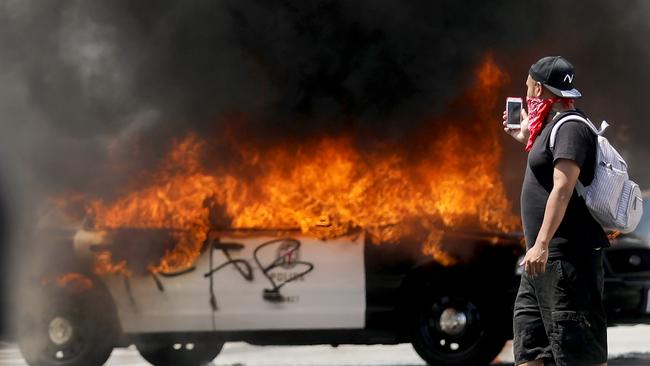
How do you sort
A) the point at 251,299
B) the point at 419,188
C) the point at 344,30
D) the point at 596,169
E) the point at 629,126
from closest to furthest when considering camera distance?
the point at 596,169
the point at 251,299
the point at 419,188
the point at 344,30
the point at 629,126

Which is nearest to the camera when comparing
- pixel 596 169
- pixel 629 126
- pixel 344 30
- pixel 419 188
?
pixel 596 169

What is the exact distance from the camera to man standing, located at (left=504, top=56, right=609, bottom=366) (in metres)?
4.60

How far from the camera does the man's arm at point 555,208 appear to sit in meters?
4.57

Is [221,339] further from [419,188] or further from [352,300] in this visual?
[419,188]

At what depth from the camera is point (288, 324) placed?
8812 mm

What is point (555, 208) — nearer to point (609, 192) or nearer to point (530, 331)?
point (609, 192)

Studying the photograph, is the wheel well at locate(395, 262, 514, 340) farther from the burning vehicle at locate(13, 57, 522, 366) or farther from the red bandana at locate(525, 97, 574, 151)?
the red bandana at locate(525, 97, 574, 151)

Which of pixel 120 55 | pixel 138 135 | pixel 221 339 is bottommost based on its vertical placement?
pixel 221 339

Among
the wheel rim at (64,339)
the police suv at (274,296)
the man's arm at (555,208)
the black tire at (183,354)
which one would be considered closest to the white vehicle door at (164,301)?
the police suv at (274,296)

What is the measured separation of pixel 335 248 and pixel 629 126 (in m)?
4.12

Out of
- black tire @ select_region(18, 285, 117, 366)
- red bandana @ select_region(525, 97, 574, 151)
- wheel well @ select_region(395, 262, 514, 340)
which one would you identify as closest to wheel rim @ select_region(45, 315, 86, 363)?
black tire @ select_region(18, 285, 117, 366)

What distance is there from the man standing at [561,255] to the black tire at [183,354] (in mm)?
5209

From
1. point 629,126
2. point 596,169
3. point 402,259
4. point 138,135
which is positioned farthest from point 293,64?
point 596,169

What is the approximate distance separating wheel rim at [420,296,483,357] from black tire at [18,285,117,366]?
2.26 metres
